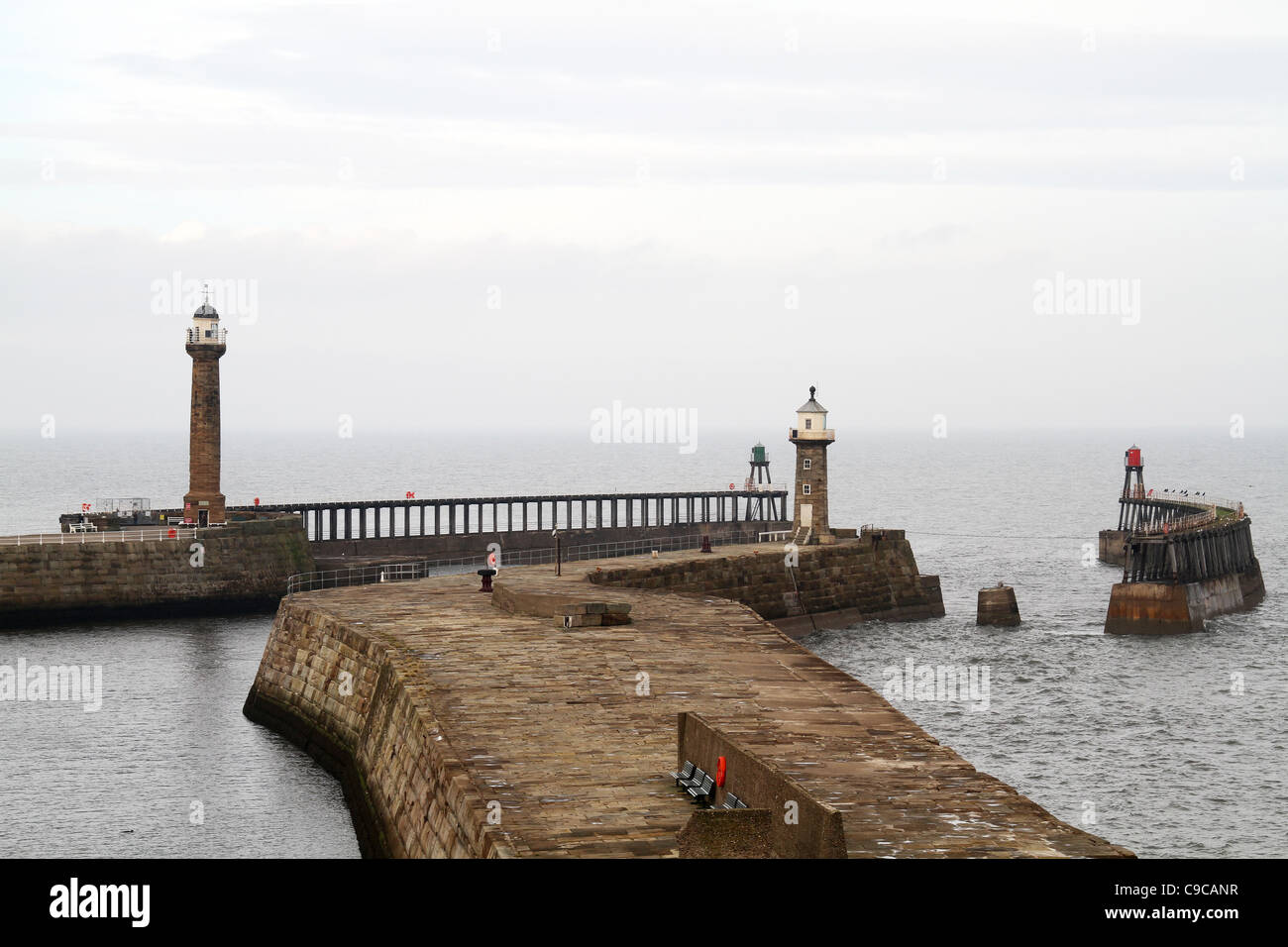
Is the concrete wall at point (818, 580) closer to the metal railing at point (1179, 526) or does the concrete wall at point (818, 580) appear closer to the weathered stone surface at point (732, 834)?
the metal railing at point (1179, 526)

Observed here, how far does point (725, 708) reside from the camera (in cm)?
3284

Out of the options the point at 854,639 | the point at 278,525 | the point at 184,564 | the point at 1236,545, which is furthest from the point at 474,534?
the point at 1236,545

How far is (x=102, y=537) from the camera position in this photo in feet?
227

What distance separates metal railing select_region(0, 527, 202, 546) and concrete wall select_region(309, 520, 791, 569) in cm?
898

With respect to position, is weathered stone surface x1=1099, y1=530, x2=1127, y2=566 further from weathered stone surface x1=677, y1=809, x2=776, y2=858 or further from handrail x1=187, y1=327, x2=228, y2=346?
weathered stone surface x1=677, y1=809, x2=776, y2=858

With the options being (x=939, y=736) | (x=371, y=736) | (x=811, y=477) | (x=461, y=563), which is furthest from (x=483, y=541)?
(x=371, y=736)

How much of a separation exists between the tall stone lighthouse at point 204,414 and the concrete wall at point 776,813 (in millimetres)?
54563

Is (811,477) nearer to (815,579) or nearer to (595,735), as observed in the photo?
(815,579)

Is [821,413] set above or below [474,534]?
above

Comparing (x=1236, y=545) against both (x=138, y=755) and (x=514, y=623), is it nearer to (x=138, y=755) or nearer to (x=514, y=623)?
(x=514, y=623)

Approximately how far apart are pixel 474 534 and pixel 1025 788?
193 ft

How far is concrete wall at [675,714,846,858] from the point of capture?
19641 mm

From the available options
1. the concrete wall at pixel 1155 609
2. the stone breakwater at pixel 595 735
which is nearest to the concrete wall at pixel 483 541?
the concrete wall at pixel 1155 609

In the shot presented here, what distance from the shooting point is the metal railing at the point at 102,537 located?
67000 mm
